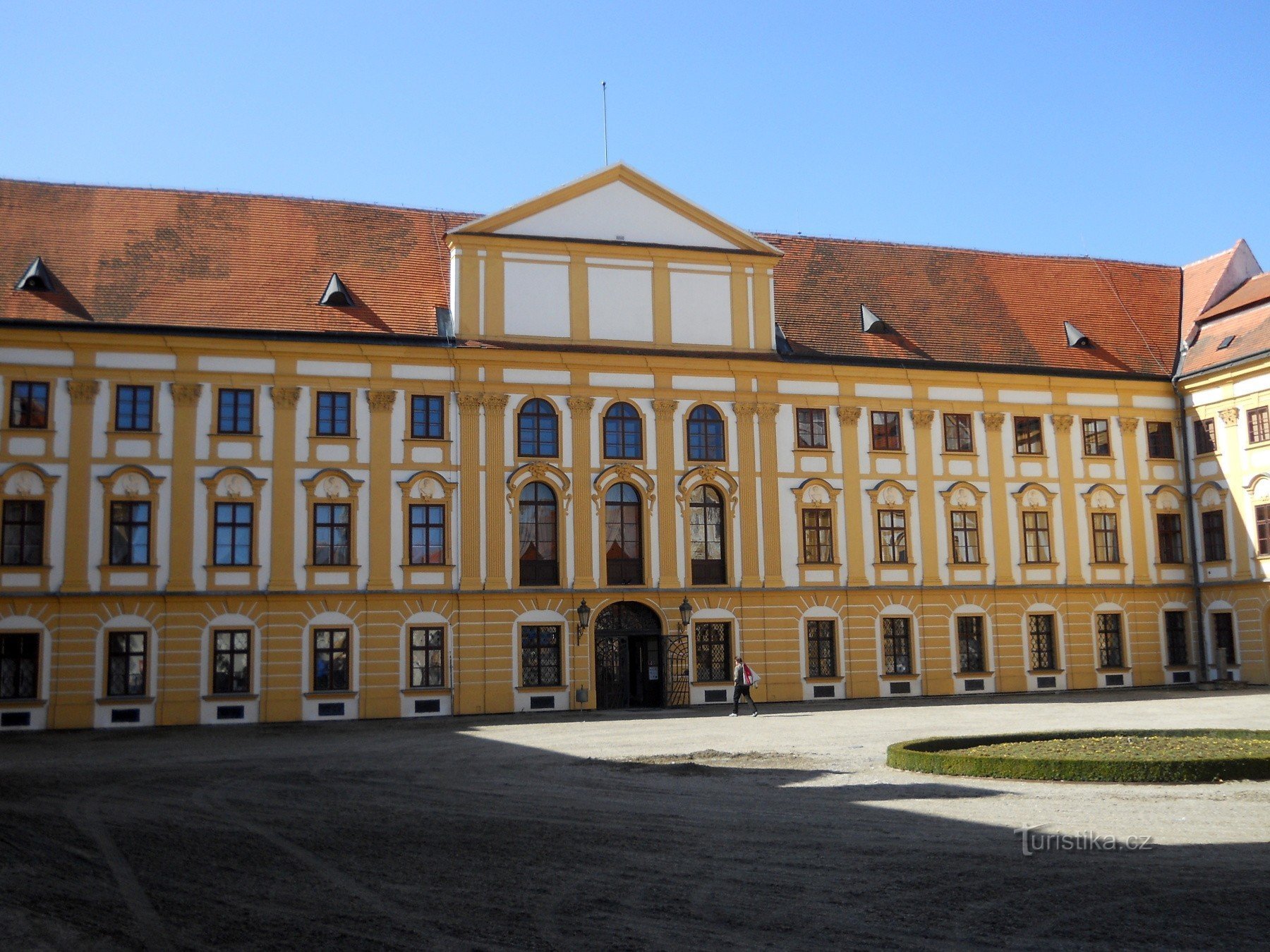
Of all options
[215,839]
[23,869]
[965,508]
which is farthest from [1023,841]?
[965,508]

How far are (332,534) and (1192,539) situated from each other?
26.2m

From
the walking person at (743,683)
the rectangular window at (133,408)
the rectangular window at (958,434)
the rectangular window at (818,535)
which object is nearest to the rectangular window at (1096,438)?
the rectangular window at (958,434)

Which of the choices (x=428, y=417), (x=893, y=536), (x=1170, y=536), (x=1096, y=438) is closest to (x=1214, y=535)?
(x=1170, y=536)

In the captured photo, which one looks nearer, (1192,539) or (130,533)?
(130,533)

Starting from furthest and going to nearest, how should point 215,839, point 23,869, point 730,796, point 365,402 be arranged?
point 365,402 < point 730,796 < point 215,839 < point 23,869

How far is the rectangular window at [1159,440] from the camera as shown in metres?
39.8

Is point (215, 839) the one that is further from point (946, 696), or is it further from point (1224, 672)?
point (1224, 672)

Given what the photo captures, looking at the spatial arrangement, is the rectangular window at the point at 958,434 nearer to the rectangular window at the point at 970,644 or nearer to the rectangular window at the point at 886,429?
the rectangular window at the point at 886,429

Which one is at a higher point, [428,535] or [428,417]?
[428,417]

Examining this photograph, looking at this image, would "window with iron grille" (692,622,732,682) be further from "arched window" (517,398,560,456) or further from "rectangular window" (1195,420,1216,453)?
"rectangular window" (1195,420,1216,453)

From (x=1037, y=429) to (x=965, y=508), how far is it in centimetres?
370

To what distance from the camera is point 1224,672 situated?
124ft

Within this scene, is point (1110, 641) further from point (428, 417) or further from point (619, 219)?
point (428, 417)

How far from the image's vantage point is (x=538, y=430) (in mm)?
34562
